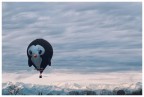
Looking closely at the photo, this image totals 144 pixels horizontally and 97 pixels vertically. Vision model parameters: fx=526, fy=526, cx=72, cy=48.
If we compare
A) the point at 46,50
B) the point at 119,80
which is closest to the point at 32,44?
the point at 46,50

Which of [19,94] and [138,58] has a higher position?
[138,58]

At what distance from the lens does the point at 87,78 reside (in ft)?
54.1

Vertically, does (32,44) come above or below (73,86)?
above

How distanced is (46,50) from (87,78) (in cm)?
160

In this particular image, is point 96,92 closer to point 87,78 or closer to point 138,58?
point 87,78

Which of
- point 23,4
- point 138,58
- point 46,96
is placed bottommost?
point 46,96

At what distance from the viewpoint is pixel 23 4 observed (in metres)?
16.7

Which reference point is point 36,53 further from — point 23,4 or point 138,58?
point 138,58

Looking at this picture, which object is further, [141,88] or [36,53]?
[36,53]

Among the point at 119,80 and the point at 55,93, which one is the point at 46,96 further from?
the point at 119,80

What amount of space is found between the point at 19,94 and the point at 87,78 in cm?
218

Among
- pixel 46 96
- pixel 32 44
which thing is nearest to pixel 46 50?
pixel 32 44

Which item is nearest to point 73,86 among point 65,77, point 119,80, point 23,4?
point 65,77

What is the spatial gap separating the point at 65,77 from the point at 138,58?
2.36m
